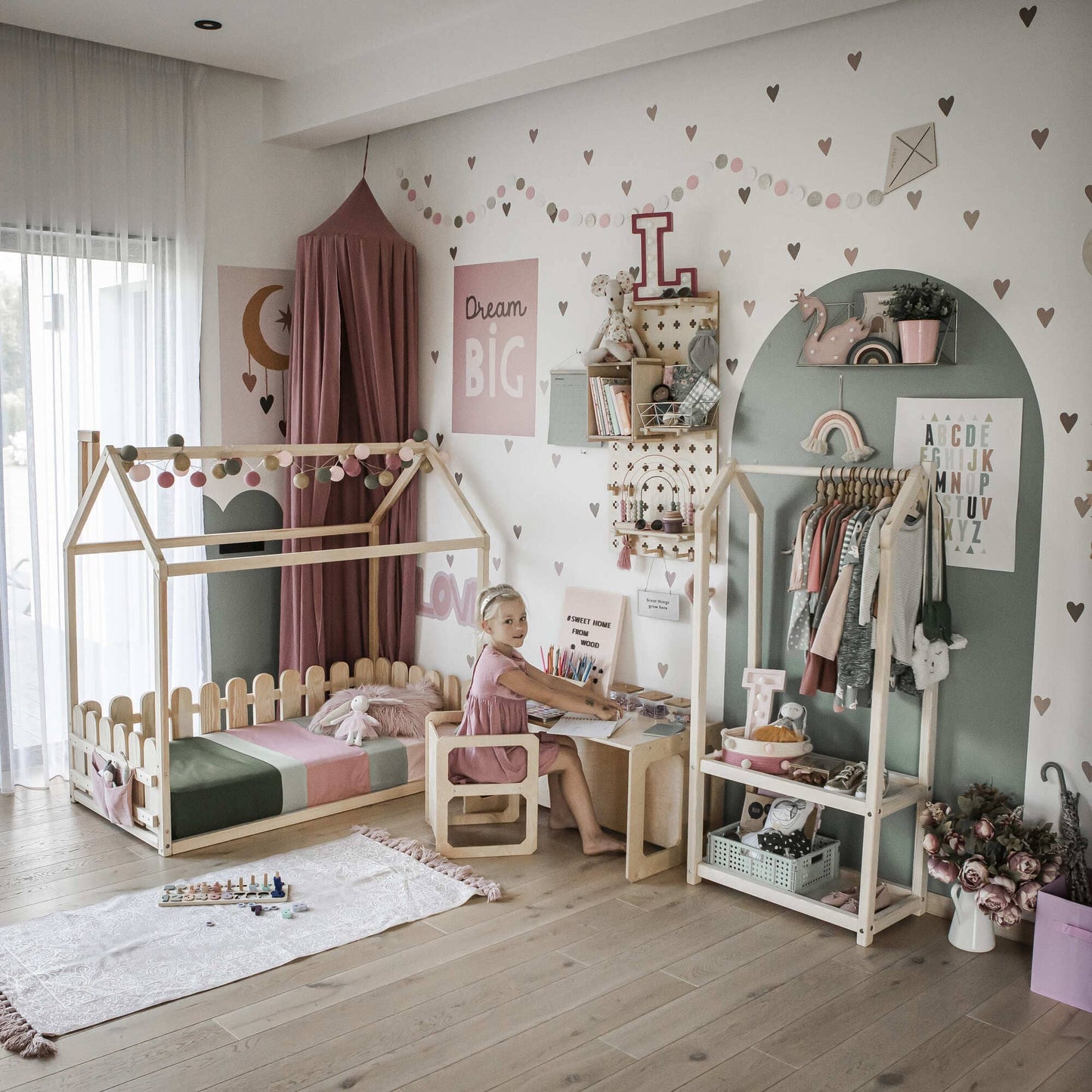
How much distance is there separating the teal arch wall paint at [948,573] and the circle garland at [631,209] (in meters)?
0.24

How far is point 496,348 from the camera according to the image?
4.35 meters

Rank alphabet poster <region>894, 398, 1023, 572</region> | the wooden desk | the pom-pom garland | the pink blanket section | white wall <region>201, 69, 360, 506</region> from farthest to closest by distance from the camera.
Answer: white wall <region>201, 69, 360, 506</region> → the pink blanket section → the pom-pom garland → the wooden desk → alphabet poster <region>894, 398, 1023, 572</region>

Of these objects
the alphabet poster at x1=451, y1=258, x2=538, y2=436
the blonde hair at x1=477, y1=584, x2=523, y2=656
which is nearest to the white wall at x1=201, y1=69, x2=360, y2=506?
the alphabet poster at x1=451, y1=258, x2=538, y2=436

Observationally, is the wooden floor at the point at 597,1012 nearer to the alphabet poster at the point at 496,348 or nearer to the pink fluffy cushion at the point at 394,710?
the pink fluffy cushion at the point at 394,710

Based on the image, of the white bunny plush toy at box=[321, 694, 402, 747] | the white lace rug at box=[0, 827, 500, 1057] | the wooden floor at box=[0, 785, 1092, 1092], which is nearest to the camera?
the wooden floor at box=[0, 785, 1092, 1092]

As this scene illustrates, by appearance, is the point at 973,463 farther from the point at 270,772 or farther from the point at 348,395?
the point at 348,395

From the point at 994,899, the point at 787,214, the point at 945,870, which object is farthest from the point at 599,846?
the point at 787,214

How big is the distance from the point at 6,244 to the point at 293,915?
98.7 inches

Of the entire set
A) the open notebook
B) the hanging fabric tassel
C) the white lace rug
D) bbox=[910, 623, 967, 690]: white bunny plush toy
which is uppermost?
the hanging fabric tassel

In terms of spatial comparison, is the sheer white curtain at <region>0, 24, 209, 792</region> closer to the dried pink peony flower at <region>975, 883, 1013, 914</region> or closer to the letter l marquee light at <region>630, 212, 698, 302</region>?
the letter l marquee light at <region>630, 212, 698, 302</region>

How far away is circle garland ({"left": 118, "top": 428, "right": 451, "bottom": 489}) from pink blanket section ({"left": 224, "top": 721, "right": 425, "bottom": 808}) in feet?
3.00

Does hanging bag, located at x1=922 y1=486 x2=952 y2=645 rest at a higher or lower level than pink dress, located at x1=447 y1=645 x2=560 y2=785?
higher

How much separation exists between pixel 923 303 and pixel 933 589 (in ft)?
2.50

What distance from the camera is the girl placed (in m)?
3.61
